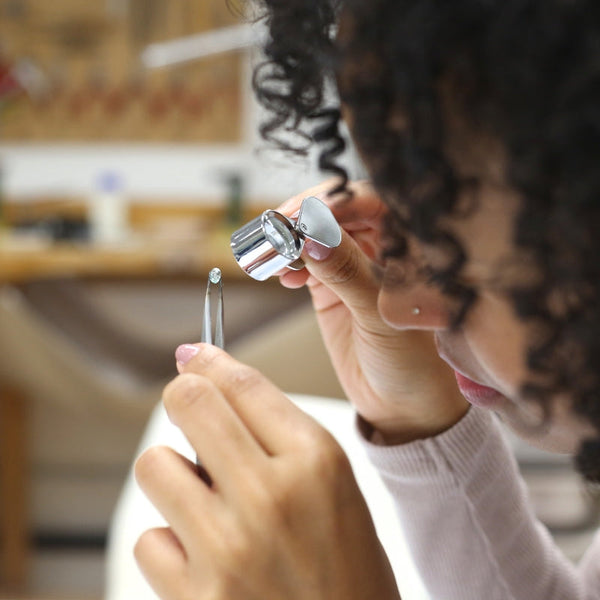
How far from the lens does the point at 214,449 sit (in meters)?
0.47

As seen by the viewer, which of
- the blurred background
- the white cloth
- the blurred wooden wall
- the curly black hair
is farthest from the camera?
the blurred wooden wall

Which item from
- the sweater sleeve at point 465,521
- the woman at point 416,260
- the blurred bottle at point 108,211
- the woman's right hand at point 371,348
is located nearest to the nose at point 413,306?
the woman at point 416,260

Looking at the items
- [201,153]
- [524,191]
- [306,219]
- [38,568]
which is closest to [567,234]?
[524,191]

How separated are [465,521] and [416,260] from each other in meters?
0.34

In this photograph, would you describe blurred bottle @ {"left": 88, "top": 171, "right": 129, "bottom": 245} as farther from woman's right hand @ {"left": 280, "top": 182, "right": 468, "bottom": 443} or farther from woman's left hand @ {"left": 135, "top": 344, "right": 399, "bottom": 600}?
woman's left hand @ {"left": 135, "top": 344, "right": 399, "bottom": 600}

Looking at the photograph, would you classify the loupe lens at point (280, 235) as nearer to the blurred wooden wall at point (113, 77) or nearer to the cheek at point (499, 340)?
the cheek at point (499, 340)

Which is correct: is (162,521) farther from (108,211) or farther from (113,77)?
(113,77)

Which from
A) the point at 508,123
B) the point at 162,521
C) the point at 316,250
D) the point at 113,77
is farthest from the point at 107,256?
the point at 508,123

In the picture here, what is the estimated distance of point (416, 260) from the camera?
46 centimetres

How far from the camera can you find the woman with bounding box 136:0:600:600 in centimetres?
35

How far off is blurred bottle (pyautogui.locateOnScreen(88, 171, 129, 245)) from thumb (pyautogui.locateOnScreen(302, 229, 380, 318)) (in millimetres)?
1751

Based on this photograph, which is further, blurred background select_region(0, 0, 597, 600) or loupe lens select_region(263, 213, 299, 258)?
blurred background select_region(0, 0, 597, 600)

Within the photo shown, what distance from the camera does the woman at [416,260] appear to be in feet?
1.14

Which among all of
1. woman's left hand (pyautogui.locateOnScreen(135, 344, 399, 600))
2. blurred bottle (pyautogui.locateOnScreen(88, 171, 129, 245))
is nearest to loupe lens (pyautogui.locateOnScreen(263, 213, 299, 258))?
woman's left hand (pyautogui.locateOnScreen(135, 344, 399, 600))
